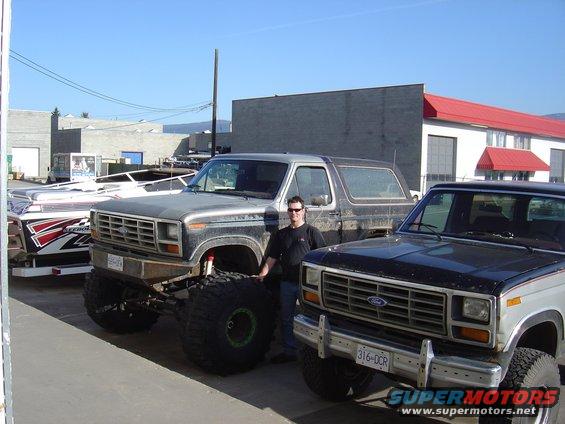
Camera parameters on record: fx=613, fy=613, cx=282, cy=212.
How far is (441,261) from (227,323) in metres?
2.31

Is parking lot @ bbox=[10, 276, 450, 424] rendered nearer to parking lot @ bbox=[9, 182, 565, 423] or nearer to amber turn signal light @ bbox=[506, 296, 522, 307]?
parking lot @ bbox=[9, 182, 565, 423]

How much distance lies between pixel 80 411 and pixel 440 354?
94.1 inches

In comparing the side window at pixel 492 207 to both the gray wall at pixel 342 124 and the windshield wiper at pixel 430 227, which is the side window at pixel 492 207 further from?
the gray wall at pixel 342 124

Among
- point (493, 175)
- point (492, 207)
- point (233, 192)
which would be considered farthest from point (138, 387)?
point (493, 175)

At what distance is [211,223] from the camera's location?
5910mm

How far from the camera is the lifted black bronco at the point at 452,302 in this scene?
12.6 feet

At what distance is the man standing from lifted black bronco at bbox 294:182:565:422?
1.04 metres

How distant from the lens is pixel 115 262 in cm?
629

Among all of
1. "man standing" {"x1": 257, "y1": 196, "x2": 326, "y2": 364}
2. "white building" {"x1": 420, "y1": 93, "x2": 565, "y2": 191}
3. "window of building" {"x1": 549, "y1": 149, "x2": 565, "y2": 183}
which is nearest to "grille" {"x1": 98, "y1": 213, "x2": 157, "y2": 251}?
"man standing" {"x1": 257, "y1": 196, "x2": 326, "y2": 364}

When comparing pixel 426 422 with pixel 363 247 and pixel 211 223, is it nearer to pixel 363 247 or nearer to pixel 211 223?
pixel 363 247

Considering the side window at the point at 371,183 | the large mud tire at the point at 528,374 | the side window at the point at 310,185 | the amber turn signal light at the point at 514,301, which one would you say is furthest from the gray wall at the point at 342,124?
the amber turn signal light at the point at 514,301

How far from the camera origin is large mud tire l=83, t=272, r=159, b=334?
6.98 m

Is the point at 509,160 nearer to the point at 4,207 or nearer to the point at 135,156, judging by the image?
the point at 135,156

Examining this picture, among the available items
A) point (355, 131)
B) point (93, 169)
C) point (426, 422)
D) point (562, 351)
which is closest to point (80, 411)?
point (426, 422)
